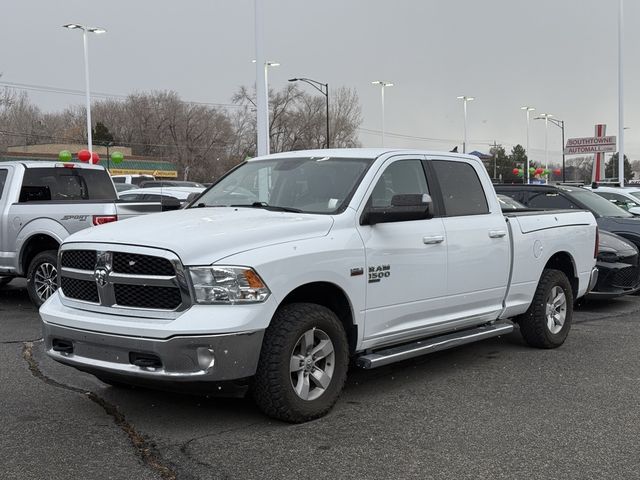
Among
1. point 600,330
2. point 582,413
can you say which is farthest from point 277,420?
point 600,330

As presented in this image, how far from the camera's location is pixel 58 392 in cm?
557

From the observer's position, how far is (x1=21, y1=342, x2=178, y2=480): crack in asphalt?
4.03 meters

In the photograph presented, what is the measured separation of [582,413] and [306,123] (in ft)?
214

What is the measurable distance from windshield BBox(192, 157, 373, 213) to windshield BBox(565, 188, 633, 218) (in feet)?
24.0

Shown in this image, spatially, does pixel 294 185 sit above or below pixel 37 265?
above

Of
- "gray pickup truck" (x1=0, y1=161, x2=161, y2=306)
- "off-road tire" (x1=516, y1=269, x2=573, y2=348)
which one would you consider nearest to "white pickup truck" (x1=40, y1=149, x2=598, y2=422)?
"off-road tire" (x1=516, y1=269, x2=573, y2=348)

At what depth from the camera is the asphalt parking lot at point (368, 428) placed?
13.3ft

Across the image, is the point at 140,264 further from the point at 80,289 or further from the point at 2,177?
the point at 2,177

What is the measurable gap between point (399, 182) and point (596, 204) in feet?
24.5

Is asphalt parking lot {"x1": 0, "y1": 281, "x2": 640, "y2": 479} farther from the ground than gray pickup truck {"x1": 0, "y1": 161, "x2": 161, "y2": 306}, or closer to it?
closer to it

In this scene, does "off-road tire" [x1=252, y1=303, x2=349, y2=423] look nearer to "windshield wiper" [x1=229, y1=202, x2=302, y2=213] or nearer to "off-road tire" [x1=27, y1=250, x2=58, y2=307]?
"windshield wiper" [x1=229, y1=202, x2=302, y2=213]

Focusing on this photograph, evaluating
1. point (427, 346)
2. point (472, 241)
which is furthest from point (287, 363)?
point (472, 241)

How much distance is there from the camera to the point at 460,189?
6328mm

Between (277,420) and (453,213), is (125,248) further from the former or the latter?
(453,213)
